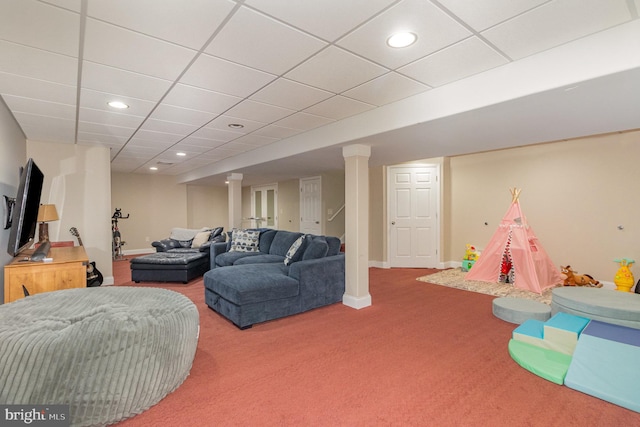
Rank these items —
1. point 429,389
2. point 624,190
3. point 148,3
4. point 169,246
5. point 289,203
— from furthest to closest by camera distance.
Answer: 1. point 289,203
2. point 169,246
3. point 624,190
4. point 429,389
5. point 148,3

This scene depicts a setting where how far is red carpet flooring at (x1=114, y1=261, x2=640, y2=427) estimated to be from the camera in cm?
181

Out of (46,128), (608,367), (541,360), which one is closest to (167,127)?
(46,128)

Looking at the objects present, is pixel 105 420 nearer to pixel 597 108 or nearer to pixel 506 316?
pixel 506 316

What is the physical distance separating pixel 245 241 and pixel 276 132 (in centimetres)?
226

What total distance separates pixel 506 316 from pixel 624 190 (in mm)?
2989

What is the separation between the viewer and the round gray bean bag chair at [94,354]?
1.54m

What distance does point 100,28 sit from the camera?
1764mm

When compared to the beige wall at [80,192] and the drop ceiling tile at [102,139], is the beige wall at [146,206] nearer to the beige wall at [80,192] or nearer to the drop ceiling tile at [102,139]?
the beige wall at [80,192]

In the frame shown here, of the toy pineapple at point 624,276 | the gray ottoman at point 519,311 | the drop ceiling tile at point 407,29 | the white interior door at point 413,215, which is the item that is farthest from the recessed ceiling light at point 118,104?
the toy pineapple at point 624,276

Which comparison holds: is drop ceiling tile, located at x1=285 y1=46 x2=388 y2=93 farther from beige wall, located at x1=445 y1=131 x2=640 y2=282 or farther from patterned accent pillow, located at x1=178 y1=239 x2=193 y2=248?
patterned accent pillow, located at x1=178 y1=239 x2=193 y2=248


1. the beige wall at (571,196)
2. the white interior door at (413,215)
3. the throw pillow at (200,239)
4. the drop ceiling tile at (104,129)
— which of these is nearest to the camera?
the drop ceiling tile at (104,129)

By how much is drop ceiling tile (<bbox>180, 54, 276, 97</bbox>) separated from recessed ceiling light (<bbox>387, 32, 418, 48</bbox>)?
3.10 feet

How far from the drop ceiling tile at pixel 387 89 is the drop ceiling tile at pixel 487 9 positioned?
2.40 ft

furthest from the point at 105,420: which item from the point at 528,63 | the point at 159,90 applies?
the point at 528,63
